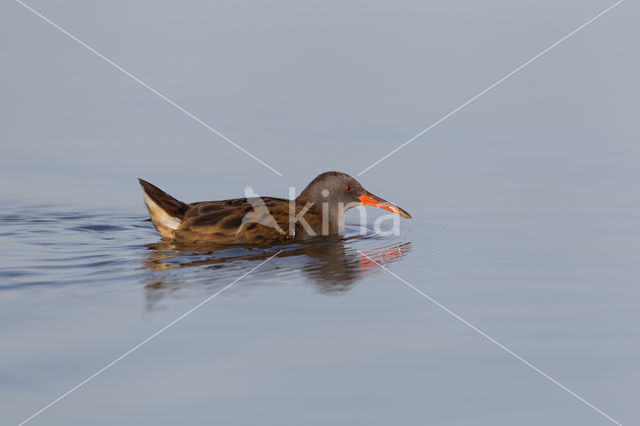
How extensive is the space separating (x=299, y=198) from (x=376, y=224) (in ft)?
4.14

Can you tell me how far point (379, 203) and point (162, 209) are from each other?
3.11 metres

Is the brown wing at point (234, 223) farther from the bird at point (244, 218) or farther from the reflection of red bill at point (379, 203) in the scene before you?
the reflection of red bill at point (379, 203)

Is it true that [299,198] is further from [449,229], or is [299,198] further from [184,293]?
[184,293]

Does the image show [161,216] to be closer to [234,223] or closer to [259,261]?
[234,223]

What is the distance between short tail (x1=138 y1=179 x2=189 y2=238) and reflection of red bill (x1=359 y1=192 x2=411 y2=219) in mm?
2731

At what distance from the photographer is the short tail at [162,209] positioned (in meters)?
9.25

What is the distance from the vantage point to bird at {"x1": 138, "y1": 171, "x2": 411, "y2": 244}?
9.23 metres

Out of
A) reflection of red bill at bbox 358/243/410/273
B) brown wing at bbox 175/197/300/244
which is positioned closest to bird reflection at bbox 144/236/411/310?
reflection of red bill at bbox 358/243/410/273

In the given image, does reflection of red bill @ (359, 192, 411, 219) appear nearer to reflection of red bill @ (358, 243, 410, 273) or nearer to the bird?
the bird

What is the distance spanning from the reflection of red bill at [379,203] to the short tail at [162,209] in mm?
2731

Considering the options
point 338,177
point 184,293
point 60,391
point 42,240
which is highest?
point 338,177

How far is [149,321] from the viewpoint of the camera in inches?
235

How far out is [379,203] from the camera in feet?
34.8

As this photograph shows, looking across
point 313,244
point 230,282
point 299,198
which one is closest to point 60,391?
point 230,282
